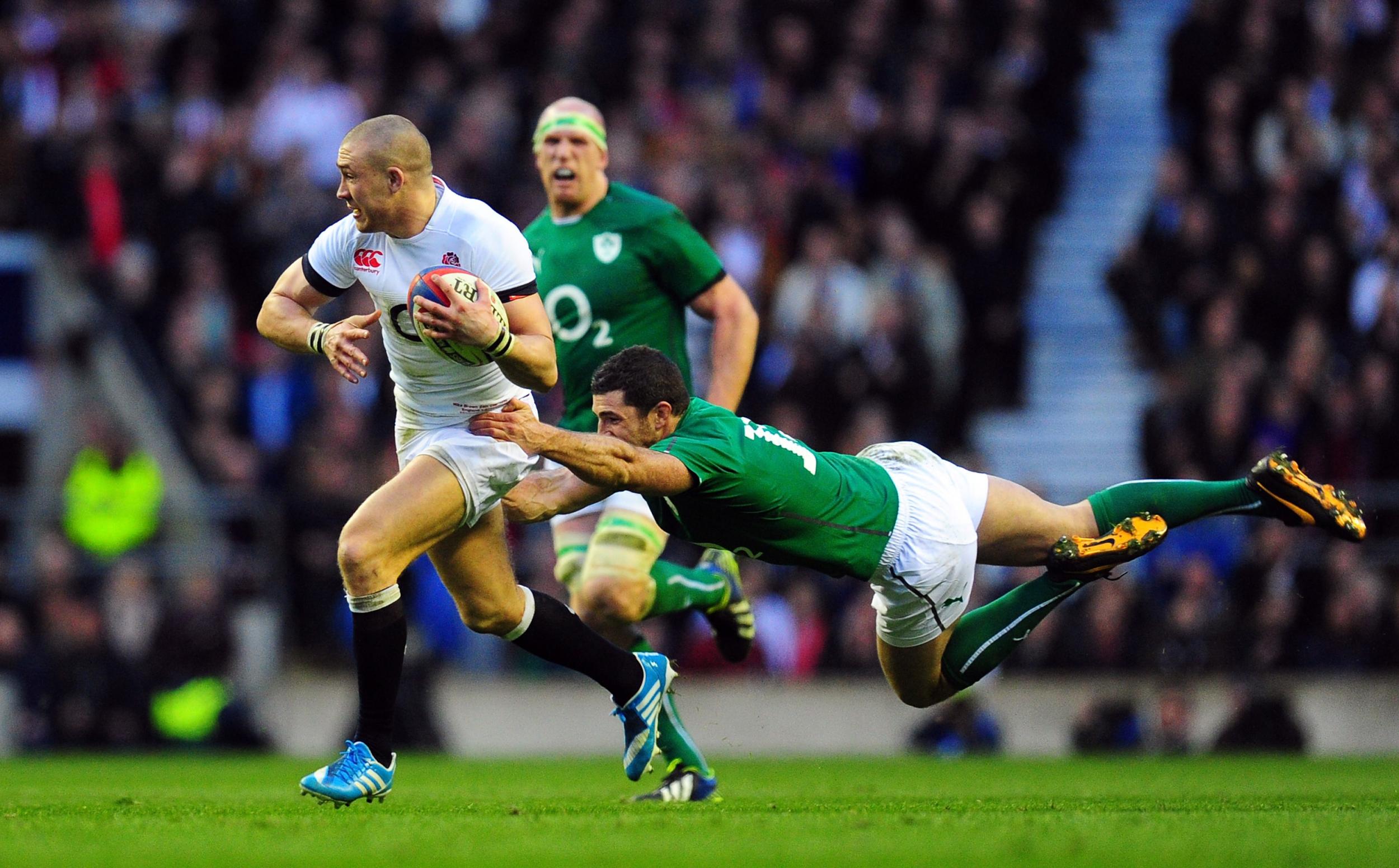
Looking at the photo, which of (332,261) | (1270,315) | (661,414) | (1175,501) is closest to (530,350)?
(661,414)

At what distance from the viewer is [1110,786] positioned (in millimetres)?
9867

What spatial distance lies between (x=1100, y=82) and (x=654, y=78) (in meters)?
5.28

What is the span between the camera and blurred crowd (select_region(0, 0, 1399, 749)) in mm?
15609

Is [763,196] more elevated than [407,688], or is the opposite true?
[763,196]

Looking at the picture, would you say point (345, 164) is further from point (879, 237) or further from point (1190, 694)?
point (879, 237)

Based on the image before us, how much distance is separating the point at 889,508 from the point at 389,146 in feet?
7.92

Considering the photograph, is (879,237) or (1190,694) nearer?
(1190,694)

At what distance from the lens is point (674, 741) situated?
8281 mm

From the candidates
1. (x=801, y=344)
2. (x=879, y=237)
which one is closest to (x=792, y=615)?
(x=801, y=344)

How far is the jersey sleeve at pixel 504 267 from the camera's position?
771 centimetres

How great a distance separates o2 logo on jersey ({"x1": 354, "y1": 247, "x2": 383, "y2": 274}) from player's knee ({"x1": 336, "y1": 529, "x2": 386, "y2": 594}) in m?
1.06

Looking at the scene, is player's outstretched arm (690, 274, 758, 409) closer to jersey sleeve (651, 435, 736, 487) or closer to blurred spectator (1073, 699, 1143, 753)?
jersey sleeve (651, 435, 736, 487)

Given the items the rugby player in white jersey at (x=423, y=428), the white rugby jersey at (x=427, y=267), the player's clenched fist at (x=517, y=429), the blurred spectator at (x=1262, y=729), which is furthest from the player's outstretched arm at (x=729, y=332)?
the blurred spectator at (x=1262, y=729)

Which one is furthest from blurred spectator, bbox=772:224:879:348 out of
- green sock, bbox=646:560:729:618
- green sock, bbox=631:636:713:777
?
green sock, bbox=631:636:713:777
